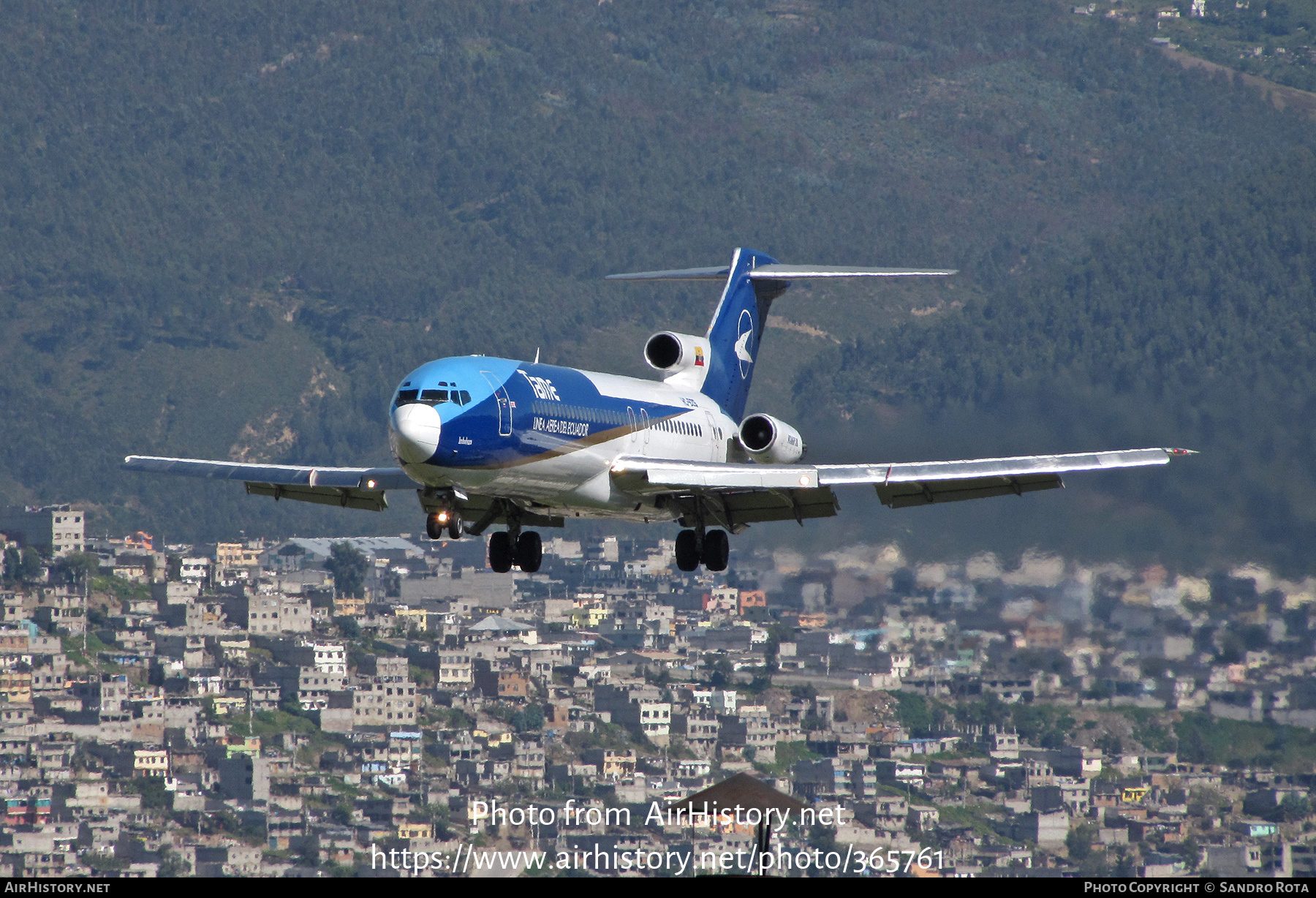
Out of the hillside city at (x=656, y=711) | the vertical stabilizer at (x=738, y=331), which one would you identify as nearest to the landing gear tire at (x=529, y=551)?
the vertical stabilizer at (x=738, y=331)

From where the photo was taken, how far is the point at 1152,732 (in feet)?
223

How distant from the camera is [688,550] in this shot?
145ft

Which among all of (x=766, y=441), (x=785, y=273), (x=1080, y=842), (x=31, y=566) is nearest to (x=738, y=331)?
(x=785, y=273)

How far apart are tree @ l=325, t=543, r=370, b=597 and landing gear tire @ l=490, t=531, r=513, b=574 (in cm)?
12566

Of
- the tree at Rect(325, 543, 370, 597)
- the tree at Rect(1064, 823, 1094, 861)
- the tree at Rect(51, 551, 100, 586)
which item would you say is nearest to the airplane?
the tree at Rect(1064, 823, 1094, 861)

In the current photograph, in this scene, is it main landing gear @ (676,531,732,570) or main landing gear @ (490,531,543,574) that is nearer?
main landing gear @ (490,531,543,574)

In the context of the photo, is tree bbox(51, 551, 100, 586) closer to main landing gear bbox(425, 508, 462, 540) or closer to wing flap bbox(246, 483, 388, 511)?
wing flap bbox(246, 483, 388, 511)

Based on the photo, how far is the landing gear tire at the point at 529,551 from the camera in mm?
42812

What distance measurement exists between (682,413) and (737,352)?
19.0 feet

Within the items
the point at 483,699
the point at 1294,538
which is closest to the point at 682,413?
the point at 1294,538

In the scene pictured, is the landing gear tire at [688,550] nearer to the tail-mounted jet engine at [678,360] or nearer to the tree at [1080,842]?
the tail-mounted jet engine at [678,360]

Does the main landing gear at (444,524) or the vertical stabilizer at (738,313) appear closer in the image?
the main landing gear at (444,524)

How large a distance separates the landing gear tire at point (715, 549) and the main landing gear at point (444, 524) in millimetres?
6566

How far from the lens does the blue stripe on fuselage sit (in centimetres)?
3775
